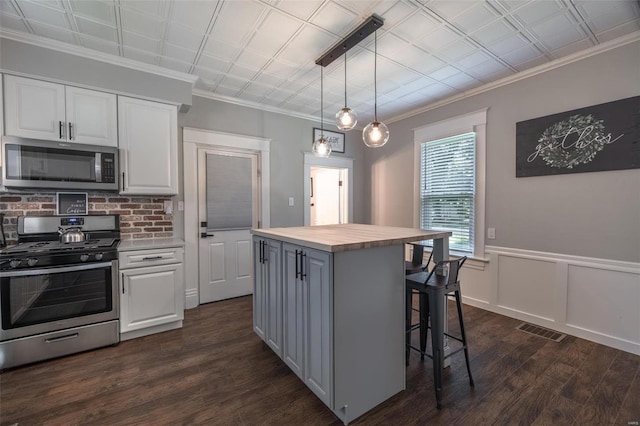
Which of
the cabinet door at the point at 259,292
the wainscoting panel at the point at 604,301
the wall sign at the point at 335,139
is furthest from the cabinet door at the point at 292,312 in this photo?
the wall sign at the point at 335,139

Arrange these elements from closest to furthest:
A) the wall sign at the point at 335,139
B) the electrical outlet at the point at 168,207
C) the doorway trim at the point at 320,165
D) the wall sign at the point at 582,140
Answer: the wall sign at the point at 582,140
the electrical outlet at the point at 168,207
the doorway trim at the point at 320,165
the wall sign at the point at 335,139

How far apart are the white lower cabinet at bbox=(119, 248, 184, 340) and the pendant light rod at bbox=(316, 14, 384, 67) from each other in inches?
94.5

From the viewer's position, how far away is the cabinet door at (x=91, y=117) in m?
2.49

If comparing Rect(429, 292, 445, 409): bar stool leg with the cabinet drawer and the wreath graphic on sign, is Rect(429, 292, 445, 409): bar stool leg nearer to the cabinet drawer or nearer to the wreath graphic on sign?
the wreath graphic on sign

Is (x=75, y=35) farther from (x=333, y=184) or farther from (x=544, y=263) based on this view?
(x=544, y=263)

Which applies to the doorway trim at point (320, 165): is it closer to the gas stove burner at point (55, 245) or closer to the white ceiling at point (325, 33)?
the white ceiling at point (325, 33)

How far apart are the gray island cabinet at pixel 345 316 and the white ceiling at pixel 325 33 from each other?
1.69m

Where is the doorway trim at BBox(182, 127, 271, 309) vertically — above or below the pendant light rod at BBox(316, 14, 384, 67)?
below

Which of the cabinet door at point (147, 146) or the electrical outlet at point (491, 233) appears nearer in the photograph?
the cabinet door at point (147, 146)

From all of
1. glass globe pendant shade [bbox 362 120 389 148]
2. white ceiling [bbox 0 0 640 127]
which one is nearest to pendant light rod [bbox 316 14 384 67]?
white ceiling [bbox 0 0 640 127]

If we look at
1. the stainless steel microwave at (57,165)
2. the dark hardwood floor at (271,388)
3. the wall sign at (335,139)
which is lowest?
the dark hardwood floor at (271,388)

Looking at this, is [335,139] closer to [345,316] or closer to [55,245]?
[345,316]

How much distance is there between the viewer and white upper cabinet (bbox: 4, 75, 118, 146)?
2.29m

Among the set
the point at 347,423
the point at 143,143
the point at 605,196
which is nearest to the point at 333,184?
the point at 143,143
